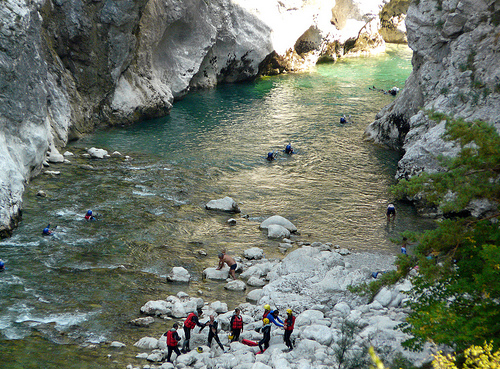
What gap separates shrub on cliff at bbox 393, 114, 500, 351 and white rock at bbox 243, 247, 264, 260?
10.4m

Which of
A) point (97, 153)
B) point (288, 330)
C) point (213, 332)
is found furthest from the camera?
point (97, 153)

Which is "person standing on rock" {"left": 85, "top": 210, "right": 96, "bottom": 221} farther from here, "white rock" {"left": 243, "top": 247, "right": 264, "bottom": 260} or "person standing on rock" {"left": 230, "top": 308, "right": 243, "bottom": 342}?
"person standing on rock" {"left": 230, "top": 308, "right": 243, "bottom": 342}

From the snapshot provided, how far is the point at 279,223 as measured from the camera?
1070 inches

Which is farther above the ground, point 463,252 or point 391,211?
point 463,252

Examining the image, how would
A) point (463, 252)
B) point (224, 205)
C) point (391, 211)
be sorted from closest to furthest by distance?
point (463, 252), point (391, 211), point (224, 205)

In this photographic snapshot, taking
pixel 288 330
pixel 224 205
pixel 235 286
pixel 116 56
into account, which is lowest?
pixel 235 286

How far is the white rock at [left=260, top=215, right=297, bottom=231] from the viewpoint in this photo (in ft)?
88.8

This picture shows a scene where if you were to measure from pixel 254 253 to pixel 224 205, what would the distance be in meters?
5.51

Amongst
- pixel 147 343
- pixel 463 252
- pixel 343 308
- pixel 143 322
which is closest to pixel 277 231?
pixel 343 308

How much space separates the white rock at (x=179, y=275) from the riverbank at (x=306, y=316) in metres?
1.25

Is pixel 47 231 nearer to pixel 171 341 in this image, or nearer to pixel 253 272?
pixel 253 272

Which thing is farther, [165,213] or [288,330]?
[165,213]

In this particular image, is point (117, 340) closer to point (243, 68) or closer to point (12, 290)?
point (12, 290)

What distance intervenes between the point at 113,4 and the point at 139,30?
20.3 ft
